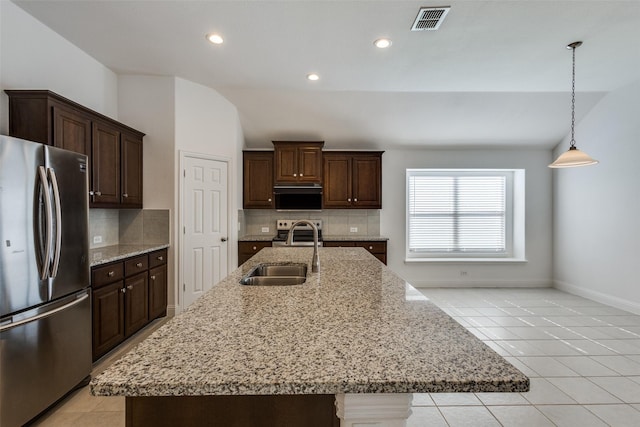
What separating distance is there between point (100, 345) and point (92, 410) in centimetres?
59

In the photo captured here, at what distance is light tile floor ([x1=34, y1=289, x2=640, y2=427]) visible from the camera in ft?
6.24

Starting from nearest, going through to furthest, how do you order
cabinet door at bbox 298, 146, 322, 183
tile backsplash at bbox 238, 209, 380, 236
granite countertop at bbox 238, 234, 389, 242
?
granite countertop at bbox 238, 234, 389, 242 < cabinet door at bbox 298, 146, 322, 183 < tile backsplash at bbox 238, 209, 380, 236

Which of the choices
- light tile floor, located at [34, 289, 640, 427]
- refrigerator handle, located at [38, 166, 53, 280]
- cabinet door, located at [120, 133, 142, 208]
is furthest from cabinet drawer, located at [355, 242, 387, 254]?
refrigerator handle, located at [38, 166, 53, 280]

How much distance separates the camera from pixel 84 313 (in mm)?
2160

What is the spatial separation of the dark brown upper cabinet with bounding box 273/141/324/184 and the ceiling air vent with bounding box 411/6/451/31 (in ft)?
7.72

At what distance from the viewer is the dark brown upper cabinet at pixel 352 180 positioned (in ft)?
15.8

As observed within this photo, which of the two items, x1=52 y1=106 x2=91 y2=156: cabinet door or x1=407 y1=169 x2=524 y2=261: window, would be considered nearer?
x1=52 y1=106 x2=91 y2=156: cabinet door

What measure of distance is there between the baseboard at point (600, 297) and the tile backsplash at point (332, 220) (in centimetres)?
303

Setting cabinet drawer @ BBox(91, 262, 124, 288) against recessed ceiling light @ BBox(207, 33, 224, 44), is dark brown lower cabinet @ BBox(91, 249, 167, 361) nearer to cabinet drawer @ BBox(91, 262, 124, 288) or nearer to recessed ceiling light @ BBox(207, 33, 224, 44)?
cabinet drawer @ BBox(91, 262, 124, 288)

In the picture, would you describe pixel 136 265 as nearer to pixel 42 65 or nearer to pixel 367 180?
pixel 42 65

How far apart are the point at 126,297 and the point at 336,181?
Result: 10.3 feet

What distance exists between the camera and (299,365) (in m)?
0.74

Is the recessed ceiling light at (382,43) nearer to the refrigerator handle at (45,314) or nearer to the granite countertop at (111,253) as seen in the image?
the granite countertop at (111,253)

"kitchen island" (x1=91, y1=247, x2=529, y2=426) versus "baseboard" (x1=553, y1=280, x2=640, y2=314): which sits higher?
"kitchen island" (x1=91, y1=247, x2=529, y2=426)
